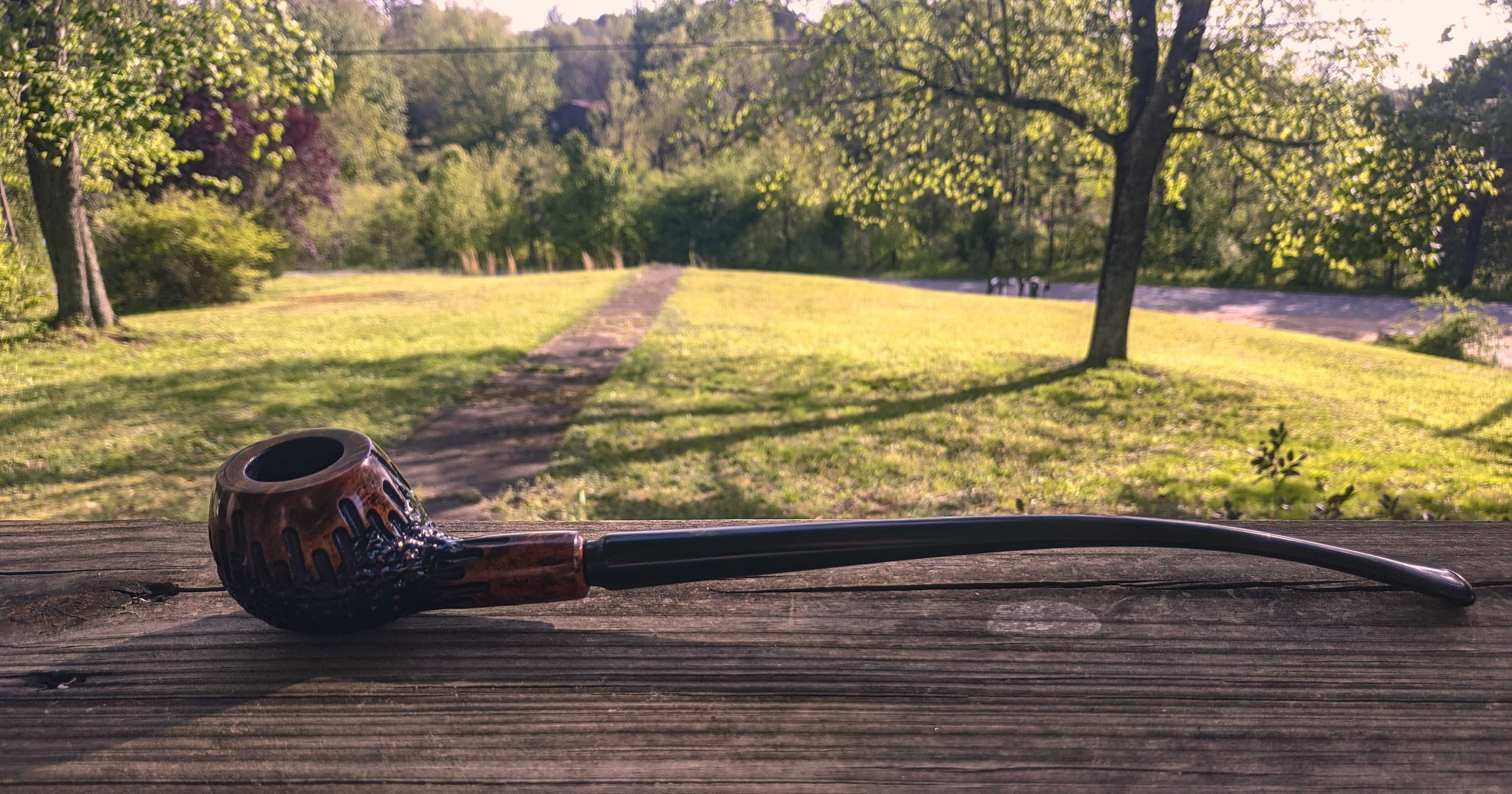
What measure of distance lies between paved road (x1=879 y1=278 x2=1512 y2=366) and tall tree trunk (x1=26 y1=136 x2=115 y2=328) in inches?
488

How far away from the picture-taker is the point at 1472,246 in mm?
10680

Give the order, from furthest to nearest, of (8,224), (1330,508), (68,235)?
(68,235) < (8,224) < (1330,508)

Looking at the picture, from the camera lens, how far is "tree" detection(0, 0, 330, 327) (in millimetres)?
5805

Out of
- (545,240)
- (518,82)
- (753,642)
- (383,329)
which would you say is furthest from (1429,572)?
(518,82)

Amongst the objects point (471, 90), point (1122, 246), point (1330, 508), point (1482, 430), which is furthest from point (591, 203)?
point (1330, 508)

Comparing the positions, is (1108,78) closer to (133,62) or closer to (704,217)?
(133,62)

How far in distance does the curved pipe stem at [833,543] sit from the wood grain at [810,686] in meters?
0.09

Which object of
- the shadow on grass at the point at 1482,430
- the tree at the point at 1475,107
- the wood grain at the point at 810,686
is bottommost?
the shadow on grass at the point at 1482,430

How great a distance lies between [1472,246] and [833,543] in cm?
1387

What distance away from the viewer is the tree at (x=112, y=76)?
5805mm

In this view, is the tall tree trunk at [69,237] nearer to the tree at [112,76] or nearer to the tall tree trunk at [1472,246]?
the tree at [112,76]

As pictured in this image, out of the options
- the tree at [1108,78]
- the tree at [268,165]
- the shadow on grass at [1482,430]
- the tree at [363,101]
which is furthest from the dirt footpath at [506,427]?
the tree at [363,101]

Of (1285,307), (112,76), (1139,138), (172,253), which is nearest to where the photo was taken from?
(112,76)

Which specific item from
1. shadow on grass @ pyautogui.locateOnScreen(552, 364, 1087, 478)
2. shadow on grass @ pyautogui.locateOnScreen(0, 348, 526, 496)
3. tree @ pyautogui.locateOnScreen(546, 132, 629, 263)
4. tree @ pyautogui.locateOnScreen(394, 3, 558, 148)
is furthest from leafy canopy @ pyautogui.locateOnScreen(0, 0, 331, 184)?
tree @ pyautogui.locateOnScreen(394, 3, 558, 148)
